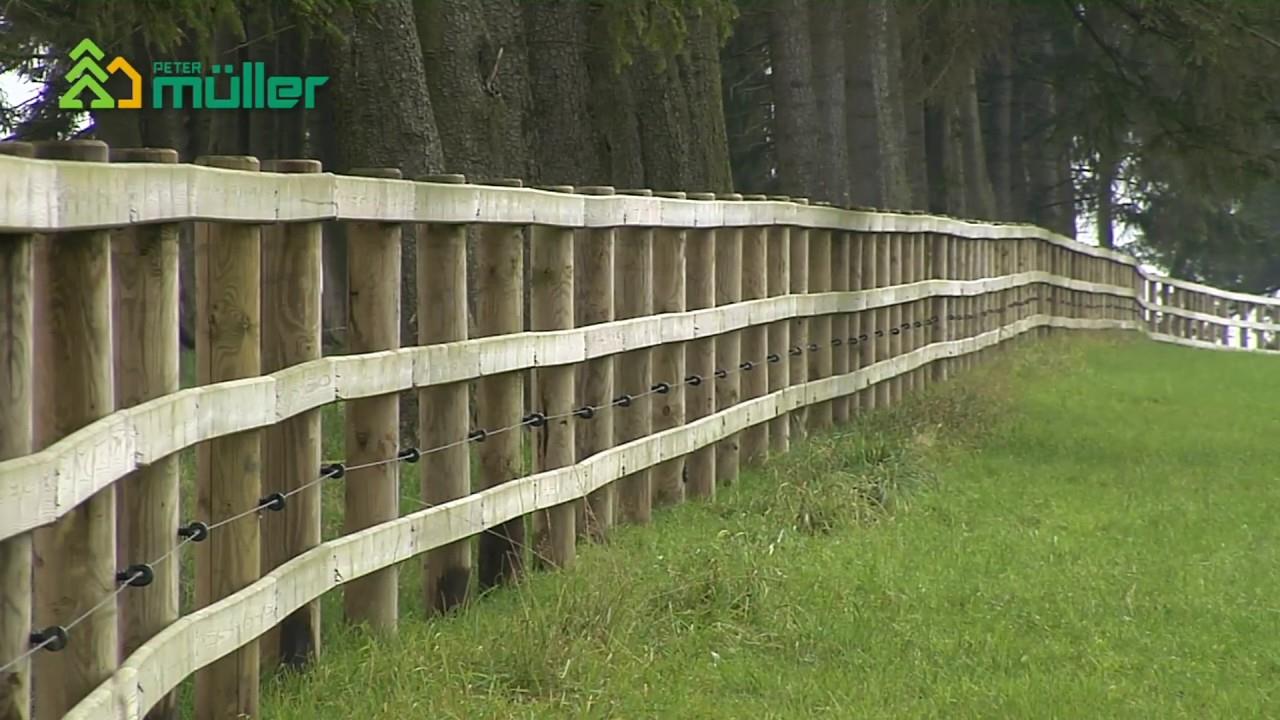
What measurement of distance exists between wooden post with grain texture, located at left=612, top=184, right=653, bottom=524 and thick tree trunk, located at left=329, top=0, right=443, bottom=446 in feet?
8.00

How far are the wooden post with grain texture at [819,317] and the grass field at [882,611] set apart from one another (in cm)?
138

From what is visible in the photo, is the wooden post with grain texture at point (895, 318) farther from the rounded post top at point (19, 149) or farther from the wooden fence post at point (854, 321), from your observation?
the rounded post top at point (19, 149)

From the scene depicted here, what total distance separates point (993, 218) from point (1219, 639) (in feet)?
98.3

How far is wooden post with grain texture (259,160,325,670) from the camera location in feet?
20.8

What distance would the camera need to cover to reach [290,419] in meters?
6.36

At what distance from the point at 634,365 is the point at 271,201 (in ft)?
14.2

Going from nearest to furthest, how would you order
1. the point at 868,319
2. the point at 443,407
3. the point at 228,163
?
the point at 228,163 < the point at 443,407 < the point at 868,319

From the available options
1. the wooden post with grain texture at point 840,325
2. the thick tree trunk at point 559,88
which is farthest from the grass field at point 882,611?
the thick tree trunk at point 559,88

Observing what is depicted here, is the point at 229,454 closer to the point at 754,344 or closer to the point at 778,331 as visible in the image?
the point at 754,344

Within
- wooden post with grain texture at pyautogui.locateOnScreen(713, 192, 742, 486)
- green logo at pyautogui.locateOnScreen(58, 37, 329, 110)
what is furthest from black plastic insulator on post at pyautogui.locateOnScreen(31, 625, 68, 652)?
green logo at pyautogui.locateOnScreen(58, 37, 329, 110)

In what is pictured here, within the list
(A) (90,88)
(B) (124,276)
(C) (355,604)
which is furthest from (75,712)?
(A) (90,88)

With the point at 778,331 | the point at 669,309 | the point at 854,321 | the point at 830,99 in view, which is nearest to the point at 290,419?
the point at 669,309

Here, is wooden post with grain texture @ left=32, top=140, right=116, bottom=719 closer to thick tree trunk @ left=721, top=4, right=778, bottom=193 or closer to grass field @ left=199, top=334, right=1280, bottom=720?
grass field @ left=199, top=334, right=1280, bottom=720

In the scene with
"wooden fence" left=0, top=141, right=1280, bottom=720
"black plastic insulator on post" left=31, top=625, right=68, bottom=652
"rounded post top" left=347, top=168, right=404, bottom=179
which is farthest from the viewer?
"rounded post top" left=347, top=168, right=404, bottom=179
